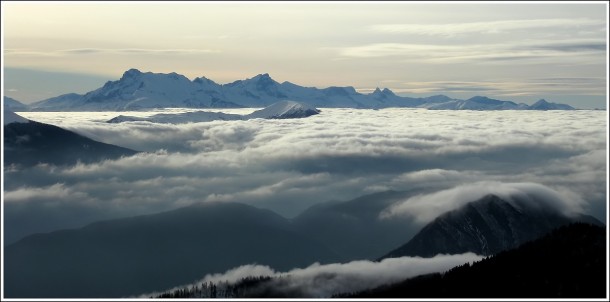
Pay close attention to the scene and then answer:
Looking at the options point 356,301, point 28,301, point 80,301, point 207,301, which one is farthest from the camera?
point 356,301

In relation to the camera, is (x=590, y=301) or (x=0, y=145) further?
(x=0, y=145)

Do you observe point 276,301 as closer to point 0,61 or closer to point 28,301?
point 28,301

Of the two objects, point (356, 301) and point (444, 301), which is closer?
point (444, 301)

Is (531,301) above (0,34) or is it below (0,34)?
below

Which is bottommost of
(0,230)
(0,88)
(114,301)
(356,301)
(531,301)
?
(356,301)

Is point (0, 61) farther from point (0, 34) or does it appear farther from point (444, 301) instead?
point (444, 301)

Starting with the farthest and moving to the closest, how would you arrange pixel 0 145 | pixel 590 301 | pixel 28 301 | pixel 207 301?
1. pixel 0 145
2. pixel 590 301
3. pixel 207 301
4. pixel 28 301

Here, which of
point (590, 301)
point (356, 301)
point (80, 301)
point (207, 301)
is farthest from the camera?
point (356, 301)

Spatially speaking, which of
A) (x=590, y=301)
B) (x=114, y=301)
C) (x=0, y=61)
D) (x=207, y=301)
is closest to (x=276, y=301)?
(x=207, y=301)

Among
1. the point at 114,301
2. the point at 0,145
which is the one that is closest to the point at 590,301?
the point at 114,301

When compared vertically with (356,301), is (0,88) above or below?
above
